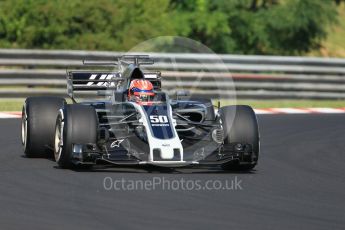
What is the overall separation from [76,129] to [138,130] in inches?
30.2

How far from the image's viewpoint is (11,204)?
31.9 feet

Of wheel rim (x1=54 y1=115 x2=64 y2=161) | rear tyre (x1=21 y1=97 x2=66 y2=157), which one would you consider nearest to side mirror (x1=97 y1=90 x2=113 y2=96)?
rear tyre (x1=21 y1=97 x2=66 y2=157)

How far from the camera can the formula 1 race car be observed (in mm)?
12133

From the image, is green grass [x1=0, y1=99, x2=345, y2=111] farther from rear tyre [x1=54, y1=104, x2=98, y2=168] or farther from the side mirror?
rear tyre [x1=54, y1=104, x2=98, y2=168]

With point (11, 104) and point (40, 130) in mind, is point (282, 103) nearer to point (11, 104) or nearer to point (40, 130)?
point (11, 104)

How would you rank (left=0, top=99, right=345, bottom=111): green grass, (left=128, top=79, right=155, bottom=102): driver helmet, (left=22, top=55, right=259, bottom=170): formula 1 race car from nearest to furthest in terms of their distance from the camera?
(left=22, top=55, right=259, bottom=170): formula 1 race car → (left=128, top=79, right=155, bottom=102): driver helmet → (left=0, top=99, right=345, bottom=111): green grass

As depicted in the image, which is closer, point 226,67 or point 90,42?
point 226,67

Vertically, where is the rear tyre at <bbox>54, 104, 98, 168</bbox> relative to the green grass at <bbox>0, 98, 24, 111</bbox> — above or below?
below

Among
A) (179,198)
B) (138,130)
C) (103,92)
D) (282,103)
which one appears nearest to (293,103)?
(282,103)

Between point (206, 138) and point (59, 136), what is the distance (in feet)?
5.94

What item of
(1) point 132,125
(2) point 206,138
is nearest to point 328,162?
(2) point 206,138

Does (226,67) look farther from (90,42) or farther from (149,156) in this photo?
(149,156)

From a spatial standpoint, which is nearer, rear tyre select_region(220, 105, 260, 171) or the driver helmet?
rear tyre select_region(220, 105, 260, 171)

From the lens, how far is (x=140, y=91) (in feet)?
43.1
